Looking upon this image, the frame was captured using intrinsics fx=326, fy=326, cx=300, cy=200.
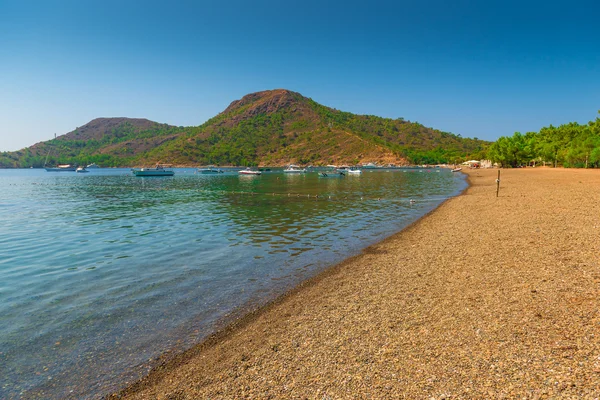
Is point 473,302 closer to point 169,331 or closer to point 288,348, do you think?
point 288,348

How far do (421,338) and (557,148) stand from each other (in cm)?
A: 14814

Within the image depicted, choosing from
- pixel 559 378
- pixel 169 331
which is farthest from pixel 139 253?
pixel 559 378

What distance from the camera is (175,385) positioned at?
7.14m

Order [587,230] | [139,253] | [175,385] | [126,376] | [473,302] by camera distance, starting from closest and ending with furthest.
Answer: [175,385] → [126,376] → [473,302] → [587,230] → [139,253]

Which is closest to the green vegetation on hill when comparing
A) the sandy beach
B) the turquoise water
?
the turquoise water

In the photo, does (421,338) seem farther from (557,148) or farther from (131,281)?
(557,148)

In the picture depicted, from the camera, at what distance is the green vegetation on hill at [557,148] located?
9612 cm

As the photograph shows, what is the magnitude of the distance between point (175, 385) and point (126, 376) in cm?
149

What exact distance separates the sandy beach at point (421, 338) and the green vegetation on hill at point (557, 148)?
105351mm

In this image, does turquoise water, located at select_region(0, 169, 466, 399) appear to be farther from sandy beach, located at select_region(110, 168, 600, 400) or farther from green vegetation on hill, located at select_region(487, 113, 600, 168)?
green vegetation on hill, located at select_region(487, 113, 600, 168)

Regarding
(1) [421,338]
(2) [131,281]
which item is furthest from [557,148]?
(2) [131,281]

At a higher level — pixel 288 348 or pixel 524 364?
pixel 524 364

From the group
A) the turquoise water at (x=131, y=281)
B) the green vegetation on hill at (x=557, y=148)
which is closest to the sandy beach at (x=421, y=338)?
the turquoise water at (x=131, y=281)

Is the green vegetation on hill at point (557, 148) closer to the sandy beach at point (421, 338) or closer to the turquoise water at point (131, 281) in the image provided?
the turquoise water at point (131, 281)
